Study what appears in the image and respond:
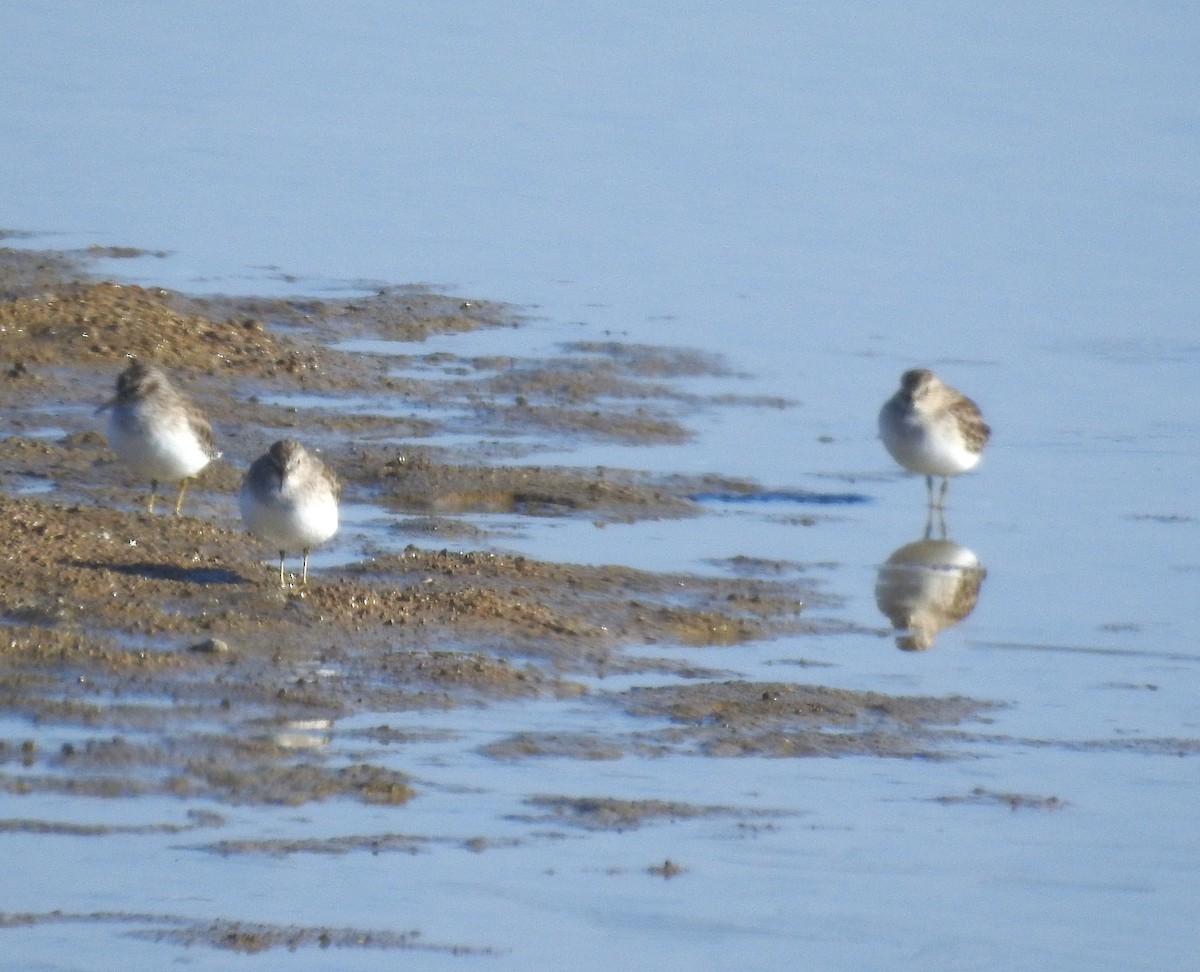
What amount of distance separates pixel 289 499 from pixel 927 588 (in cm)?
404

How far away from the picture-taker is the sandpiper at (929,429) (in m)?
16.6

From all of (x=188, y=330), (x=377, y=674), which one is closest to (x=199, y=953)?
(x=377, y=674)

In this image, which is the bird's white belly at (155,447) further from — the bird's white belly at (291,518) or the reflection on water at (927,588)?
the reflection on water at (927,588)

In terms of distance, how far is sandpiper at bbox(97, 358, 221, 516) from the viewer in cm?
1428

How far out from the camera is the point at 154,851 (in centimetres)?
902

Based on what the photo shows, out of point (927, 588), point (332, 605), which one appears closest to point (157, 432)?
point (332, 605)

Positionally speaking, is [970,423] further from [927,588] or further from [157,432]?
[157,432]

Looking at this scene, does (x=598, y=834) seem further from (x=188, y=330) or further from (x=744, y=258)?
(x=744, y=258)

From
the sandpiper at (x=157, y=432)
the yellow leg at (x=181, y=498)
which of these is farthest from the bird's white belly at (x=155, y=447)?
the yellow leg at (x=181, y=498)

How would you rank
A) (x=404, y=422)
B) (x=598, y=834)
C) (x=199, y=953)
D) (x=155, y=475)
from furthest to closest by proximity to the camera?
(x=404, y=422), (x=155, y=475), (x=598, y=834), (x=199, y=953)

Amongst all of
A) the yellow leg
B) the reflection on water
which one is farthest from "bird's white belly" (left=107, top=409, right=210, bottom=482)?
the reflection on water

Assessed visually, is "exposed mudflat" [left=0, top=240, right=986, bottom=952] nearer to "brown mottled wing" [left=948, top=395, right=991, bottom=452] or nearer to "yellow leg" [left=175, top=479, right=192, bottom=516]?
"yellow leg" [left=175, top=479, right=192, bottom=516]

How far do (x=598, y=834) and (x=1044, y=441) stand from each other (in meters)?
9.82

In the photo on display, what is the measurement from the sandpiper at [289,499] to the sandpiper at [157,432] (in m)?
1.75
